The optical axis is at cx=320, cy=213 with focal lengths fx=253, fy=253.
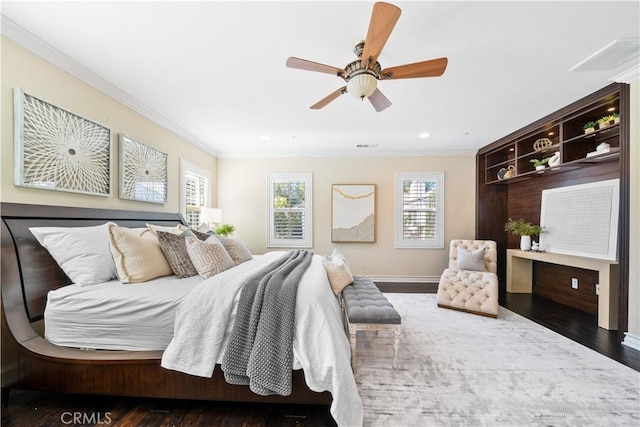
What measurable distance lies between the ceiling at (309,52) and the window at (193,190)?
837 mm

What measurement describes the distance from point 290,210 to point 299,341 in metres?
3.77

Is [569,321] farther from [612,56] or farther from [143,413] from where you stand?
[143,413]

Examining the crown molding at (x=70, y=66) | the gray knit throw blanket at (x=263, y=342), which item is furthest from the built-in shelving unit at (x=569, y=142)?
the crown molding at (x=70, y=66)

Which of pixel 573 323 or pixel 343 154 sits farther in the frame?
pixel 343 154

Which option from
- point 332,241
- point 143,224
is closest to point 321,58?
point 143,224

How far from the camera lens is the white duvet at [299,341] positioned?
4.68 ft

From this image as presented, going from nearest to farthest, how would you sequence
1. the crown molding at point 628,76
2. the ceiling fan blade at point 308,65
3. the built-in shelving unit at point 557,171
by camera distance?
the ceiling fan blade at point 308,65, the crown molding at point 628,76, the built-in shelving unit at point 557,171

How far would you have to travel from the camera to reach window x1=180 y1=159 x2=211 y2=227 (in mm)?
3926

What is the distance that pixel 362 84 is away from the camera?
1853 mm

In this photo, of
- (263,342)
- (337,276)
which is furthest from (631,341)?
(263,342)

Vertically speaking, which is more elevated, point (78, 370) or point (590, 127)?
point (590, 127)

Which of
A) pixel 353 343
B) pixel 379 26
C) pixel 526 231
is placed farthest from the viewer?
pixel 526 231

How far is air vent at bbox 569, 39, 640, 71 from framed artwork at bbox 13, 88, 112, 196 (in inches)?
174

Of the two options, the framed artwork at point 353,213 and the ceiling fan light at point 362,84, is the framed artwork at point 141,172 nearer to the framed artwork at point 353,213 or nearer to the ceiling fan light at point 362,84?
the ceiling fan light at point 362,84
